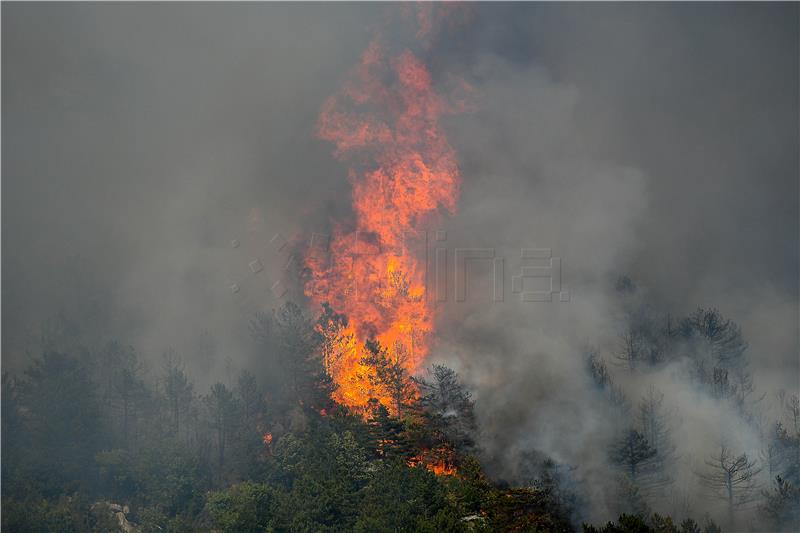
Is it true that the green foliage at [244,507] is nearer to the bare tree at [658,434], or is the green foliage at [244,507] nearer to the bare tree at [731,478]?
the bare tree at [658,434]

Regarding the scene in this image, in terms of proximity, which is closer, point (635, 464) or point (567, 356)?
point (635, 464)

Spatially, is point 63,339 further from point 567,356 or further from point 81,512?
point 567,356

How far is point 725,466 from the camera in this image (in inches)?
2638

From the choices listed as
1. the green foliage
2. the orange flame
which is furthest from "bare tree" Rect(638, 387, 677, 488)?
the green foliage

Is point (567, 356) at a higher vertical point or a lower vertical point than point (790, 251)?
lower

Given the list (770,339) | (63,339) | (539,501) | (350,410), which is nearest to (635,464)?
(539,501)

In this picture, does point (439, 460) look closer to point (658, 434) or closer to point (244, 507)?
point (244, 507)

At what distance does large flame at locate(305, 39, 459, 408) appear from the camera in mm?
92000

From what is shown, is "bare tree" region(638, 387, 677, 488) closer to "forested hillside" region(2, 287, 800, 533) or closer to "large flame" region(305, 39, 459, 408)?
"forested hillside" region(2, 287, 800, 533)

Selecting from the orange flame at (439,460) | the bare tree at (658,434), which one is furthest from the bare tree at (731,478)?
the orange flame at (439,460)

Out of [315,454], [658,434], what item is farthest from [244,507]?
[658,434]

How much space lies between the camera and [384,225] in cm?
10381

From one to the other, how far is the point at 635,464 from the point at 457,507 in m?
17.8

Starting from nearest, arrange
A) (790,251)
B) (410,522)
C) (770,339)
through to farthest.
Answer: (410,522), (770,339), (790,251)
